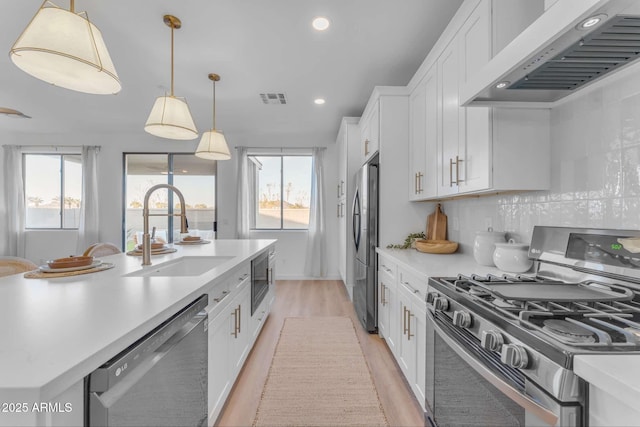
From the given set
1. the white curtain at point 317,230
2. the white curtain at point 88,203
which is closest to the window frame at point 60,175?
the white curtain at point 88,203

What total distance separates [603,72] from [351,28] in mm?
1781

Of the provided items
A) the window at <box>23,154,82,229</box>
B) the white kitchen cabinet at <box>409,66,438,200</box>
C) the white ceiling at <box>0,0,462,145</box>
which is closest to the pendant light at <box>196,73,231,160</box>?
the white ceiling at <box>0,0,462,145</box>

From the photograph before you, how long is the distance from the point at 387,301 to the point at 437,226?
841 millimetres

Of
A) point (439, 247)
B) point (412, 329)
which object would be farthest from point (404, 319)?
point (439, 247)

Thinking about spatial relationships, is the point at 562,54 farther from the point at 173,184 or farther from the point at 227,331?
the point at 173,184

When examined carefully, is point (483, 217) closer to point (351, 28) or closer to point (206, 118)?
point (351, 28)

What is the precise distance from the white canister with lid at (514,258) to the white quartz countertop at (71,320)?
1564 millimetres

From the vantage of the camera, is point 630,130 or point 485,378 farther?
point 630,130

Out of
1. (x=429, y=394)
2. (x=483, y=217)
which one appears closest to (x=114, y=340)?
(x=429, y=394)

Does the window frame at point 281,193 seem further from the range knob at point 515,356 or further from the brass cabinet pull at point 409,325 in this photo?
the range knob at point 515,356

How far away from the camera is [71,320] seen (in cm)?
83

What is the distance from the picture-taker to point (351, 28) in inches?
93.0

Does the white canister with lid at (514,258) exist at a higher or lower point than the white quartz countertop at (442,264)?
higher

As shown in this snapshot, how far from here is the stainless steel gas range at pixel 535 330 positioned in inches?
27.2
